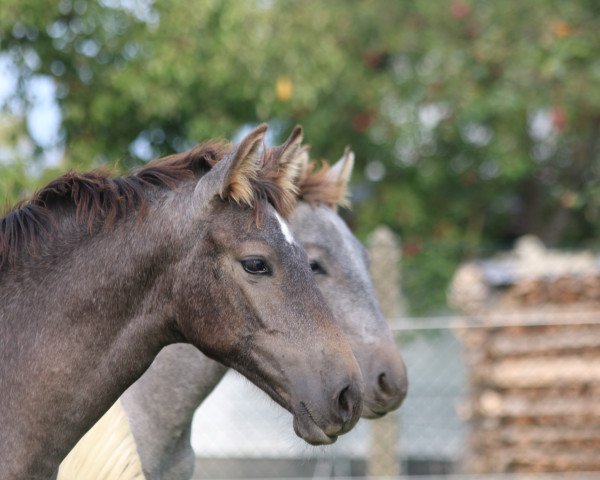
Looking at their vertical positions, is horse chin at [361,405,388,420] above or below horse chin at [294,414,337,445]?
below

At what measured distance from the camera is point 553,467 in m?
8.77

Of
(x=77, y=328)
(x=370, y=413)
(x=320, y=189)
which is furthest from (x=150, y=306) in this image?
(x=320, y=189)

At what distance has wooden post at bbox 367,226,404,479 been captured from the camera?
8505 millimetres

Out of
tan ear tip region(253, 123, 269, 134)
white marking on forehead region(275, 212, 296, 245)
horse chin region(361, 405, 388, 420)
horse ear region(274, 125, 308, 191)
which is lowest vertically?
horse chin region(361, 405, 388, 420)

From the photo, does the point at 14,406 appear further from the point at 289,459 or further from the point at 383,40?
the point at 383,40

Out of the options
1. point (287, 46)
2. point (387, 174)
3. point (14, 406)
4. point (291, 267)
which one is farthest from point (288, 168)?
point (387, 174)

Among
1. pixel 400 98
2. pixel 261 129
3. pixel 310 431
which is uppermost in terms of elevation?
pixel 261 129

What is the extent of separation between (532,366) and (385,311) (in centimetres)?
143

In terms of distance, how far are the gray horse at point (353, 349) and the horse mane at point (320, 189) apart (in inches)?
0.4

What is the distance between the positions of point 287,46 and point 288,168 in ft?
24.4

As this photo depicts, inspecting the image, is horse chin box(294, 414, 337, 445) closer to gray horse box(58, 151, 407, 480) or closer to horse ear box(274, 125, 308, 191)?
horse ear box(274, 125, 308, 191)

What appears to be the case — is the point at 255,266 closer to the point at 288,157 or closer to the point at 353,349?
the point at 288,157

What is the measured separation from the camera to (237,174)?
122 inches

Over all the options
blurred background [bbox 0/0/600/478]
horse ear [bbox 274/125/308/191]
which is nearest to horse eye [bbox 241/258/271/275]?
horse ear [bbox 274/125/308/191]
